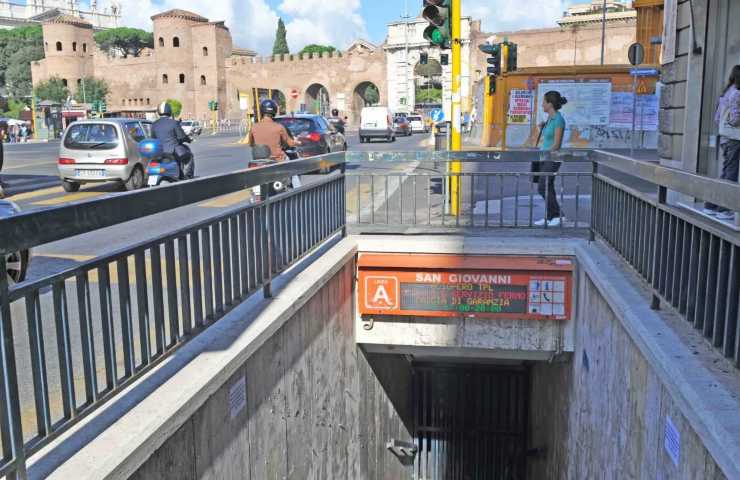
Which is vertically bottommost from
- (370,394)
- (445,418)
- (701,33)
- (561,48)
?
(445,418)

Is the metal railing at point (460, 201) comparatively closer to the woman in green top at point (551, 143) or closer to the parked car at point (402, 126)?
the woman in green top at point (551, 143)

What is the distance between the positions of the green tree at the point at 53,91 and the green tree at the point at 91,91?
5.92 feet

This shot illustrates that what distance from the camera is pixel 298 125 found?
18.9 metres

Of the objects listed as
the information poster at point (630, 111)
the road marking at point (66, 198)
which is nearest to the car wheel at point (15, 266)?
the road marking at point (66, 198)

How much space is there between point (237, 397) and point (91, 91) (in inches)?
3928

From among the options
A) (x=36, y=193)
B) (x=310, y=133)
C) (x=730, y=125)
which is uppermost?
(x=730, y=125)

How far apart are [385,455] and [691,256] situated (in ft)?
19.1

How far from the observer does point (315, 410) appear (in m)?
5.52

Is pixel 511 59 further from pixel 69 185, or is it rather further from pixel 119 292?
pixel 119 292

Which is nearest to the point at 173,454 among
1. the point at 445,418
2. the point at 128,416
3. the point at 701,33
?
the point at 128,416

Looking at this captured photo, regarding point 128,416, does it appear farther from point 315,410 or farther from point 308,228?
point 308,228

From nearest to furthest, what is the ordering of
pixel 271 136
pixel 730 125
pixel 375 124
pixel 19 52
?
pixel 730 125 → pixel 271 136 → pixel 375 124 → pixel 19 52

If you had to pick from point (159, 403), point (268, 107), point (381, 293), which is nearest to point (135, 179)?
point (268, 107)

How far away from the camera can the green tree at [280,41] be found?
114 metres
